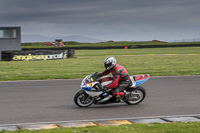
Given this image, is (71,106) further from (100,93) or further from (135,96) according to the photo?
(135,96)

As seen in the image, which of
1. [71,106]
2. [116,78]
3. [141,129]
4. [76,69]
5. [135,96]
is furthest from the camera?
[76,69]

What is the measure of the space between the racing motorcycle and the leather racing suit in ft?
0.37

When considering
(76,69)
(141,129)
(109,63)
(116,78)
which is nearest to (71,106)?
(116,78)

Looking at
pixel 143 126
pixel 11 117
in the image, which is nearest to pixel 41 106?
pixel 11 117

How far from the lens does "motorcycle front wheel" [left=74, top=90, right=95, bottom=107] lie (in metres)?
9.31

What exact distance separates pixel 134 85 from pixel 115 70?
77 cm

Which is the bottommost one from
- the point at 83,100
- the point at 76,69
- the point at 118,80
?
the point at 83,100

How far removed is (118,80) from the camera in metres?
9.38

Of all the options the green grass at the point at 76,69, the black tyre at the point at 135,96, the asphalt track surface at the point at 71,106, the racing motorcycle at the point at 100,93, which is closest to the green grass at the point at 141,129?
the asphalt track surface at the point at 71,106

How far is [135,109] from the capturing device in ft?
29.8

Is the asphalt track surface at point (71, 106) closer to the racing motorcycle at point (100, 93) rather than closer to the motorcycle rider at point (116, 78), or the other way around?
the racing motorcycle at point (100, 93)

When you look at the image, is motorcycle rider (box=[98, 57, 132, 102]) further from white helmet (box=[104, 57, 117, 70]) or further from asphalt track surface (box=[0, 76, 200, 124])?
asphalt track surface (box=[0, 76, 200, 124])

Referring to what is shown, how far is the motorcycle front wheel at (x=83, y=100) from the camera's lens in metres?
9.31

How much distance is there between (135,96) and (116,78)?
86 cm
